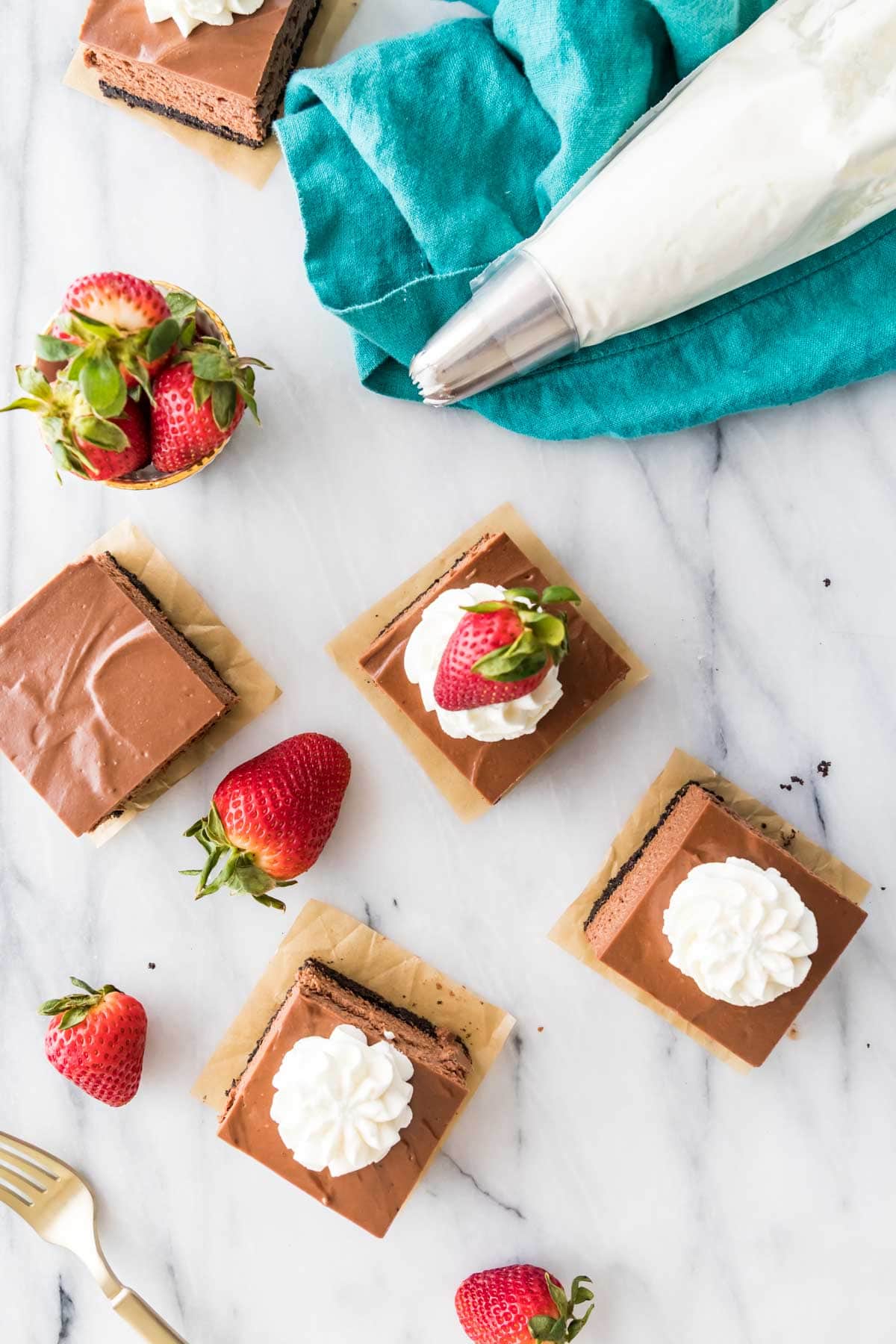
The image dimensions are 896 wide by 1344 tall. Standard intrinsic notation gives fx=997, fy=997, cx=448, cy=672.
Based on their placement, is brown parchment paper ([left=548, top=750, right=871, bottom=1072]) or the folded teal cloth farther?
brown parchment paper ([left=548, top=750, right=871, bottom=1072])

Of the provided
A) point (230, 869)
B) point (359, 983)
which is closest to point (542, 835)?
point (359, 983)

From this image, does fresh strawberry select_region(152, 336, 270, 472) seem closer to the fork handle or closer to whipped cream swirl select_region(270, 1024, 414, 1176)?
whipped cream swirl select_region(270, 1024, 414, 1176)

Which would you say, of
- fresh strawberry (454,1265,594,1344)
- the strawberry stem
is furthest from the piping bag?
fresh strawberry (454,1265,594,1344)

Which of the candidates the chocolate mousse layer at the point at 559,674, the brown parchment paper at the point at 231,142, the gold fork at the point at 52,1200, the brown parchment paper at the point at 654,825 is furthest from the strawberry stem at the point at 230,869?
the brown parchment paper at the point at 231,142

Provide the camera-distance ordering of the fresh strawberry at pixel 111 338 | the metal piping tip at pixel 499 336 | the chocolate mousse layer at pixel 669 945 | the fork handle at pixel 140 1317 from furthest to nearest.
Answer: the fork handle at pixel 140 1317 < the chocolate mousse layer at pixel 669 945 < the metal piping tip at pixel 499 336 < the fresh strawberry at pixel 111 338

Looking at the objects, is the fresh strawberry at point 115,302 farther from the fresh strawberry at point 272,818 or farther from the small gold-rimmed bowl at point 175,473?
the fresh strawberry at point 272,818
